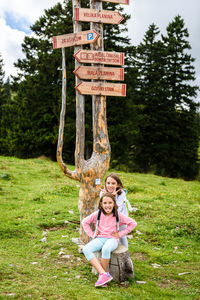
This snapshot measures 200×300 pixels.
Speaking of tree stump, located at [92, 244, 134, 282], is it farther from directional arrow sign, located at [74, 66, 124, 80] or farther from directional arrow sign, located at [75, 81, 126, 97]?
directional arrow sign, located at [74, 66, 124, 80]

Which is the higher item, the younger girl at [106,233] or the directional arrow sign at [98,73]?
the directional arrow sign at [98,73]

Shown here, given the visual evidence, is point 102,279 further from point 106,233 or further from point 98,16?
point 98,16

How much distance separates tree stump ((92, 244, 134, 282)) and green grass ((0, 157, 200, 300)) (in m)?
0.15

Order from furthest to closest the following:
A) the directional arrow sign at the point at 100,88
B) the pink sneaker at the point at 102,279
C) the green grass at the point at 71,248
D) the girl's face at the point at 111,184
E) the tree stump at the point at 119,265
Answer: the directional arrow sign at the point at 100,88 < the girl's face at the point at 111,184 < the tree stump at the point at 119,265 < the pink sneaker at the point at 102,279 < the green grass at the point at 71,248

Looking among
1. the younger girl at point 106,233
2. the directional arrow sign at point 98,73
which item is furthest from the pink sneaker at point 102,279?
the directional arrow sign at point 98,73

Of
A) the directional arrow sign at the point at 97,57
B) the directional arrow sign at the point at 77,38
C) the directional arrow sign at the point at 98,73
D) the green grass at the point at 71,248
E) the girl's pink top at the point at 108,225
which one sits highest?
the directional arrow sign at the point at 77,38

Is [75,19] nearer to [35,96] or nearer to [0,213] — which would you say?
[0,213]

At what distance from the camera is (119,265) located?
514 cm

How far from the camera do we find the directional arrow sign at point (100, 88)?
641 cm

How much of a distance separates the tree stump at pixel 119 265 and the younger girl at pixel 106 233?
0.15 m

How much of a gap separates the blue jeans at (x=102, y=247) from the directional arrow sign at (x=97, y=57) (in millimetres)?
3745

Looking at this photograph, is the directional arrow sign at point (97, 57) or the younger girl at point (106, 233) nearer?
the younger girl at point (106, 233)

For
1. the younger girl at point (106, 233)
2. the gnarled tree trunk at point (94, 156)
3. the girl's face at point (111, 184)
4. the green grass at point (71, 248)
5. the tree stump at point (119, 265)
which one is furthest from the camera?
the gnarled tree trunk at point (94, 156)

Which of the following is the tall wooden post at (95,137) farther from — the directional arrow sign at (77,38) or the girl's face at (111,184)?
the girl's face at (111,184)
